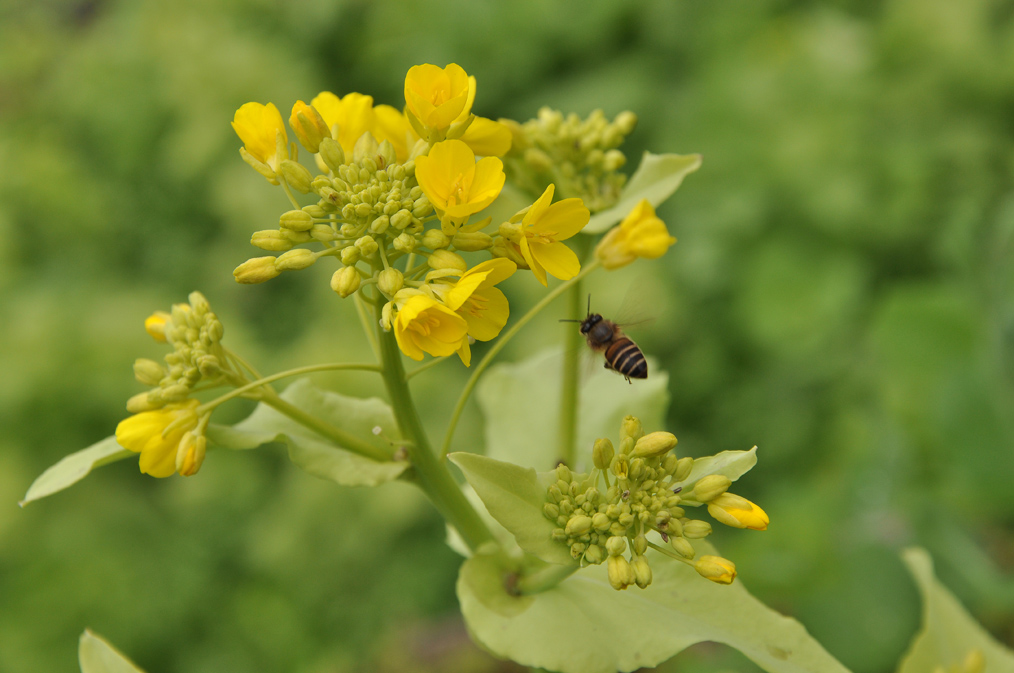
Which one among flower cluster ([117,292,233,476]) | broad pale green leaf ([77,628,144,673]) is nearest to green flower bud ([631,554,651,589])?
flower cluster ([117,292,233,476])

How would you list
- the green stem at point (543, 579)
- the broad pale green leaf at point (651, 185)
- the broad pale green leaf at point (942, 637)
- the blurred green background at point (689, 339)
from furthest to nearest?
the blurred green background at point (689, 339), the broad pale green leaf at point (942, 637), the broad pale green leaf at point (651, 185), the green stem at point (543, 579)

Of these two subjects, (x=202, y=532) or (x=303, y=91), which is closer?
A: (x=202, y=532)

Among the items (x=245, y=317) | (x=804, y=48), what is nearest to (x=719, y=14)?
(x=804, y=48)

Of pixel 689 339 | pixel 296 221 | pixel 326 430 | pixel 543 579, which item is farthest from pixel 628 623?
pixel 689 339

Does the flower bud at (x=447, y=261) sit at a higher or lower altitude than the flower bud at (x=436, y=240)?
lower

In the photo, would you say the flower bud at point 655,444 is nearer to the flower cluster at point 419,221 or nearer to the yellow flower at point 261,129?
the flower cluster at point 419,221

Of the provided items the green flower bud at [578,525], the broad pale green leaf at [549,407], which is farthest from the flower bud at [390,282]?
the broad pale green leaf at [549,407]

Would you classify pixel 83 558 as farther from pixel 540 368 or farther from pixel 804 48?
pixel 804 48

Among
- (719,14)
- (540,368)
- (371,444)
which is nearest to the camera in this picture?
(371,444)

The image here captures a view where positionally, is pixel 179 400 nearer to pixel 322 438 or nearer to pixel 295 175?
pixel 322 438
